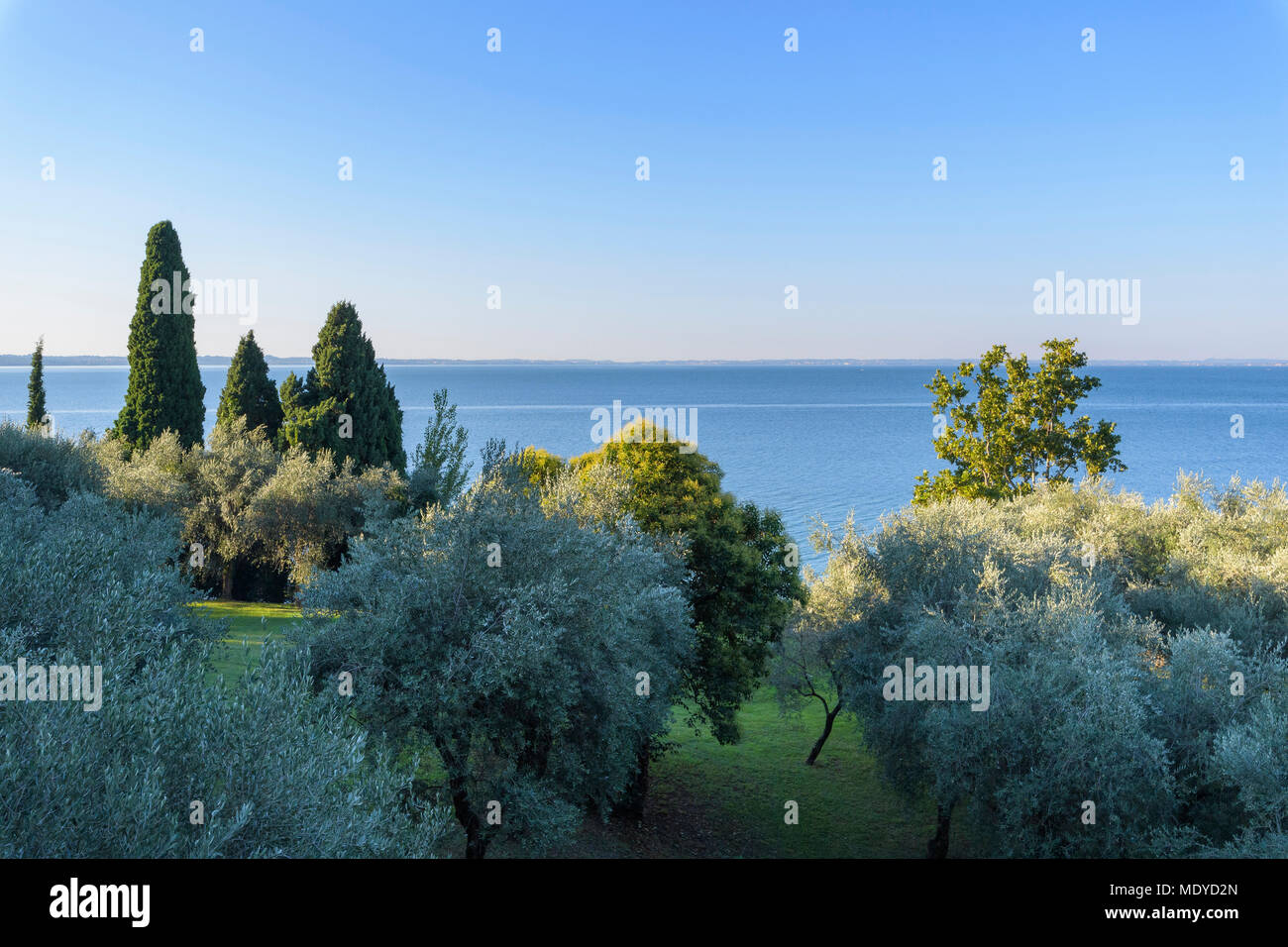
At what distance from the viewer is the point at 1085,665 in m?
18.1

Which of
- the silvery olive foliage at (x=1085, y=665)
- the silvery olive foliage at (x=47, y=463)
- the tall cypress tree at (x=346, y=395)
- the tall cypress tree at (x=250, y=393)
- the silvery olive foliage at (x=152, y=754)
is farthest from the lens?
the tall cypress tree at (x=250, y=393)

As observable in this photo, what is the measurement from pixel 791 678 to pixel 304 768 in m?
22.2

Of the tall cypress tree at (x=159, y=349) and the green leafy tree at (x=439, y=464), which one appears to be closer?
the green leafy tree at (x=439, y=464)

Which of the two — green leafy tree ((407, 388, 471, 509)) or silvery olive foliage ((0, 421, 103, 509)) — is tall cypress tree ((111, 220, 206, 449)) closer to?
silvery olive foliage ((0, 421, 103, 509))

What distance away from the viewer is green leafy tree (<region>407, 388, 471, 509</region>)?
133 ft

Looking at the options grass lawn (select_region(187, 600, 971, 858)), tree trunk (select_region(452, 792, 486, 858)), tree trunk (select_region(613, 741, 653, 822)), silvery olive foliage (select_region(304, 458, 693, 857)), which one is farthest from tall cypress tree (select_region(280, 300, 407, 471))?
tree trunk (select_region(452, 792, 486, 858))

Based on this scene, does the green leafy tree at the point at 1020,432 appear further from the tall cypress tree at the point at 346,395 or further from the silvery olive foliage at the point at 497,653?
the silvery olive foliage at the point at 497,653

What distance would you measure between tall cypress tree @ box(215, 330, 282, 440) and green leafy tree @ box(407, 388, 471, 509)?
15.6 meters

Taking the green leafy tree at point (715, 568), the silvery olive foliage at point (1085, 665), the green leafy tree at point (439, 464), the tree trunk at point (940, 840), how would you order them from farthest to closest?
the green leafy tree at point (439, 464)
the green leafy tree at point (715, 568)
the tree trunk at point (940, 840)
the silvery olive foliage at point (1085, 665)

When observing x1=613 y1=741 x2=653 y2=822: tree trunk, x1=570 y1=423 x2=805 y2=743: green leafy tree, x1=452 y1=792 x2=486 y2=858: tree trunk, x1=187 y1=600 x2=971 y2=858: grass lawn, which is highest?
x1=570 y1=423 x2=805 y2=743: green leafy tree

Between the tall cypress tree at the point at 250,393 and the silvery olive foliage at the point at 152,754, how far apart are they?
→ 40.8m

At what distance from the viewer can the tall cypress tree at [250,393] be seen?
169 feet

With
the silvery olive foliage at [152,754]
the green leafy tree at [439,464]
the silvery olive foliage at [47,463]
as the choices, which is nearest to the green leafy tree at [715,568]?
the silvery olive foliage at [152,754]

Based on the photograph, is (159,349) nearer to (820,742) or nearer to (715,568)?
(715,568)
